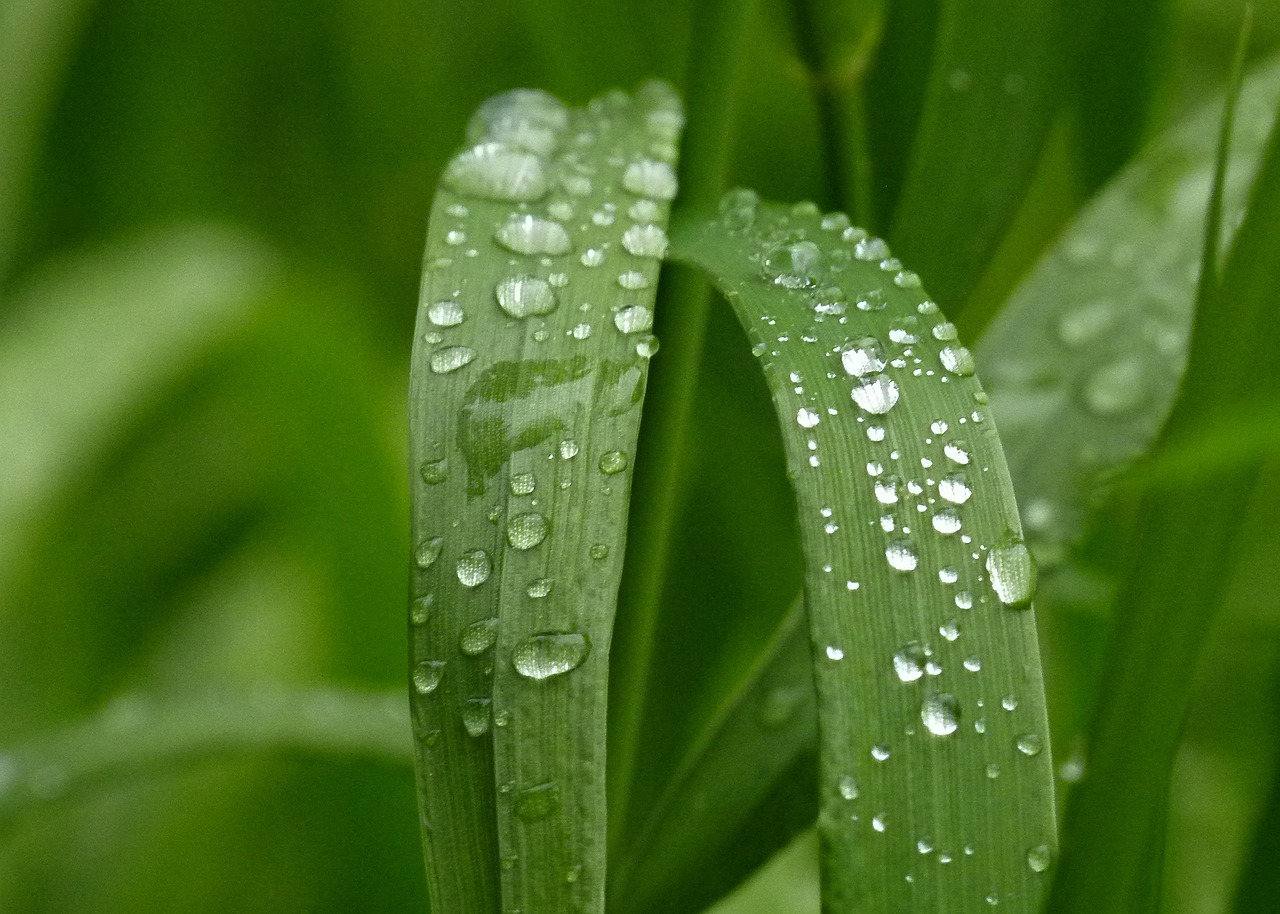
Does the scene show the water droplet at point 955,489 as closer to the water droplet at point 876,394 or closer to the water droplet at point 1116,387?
the water droplet at point 876,394

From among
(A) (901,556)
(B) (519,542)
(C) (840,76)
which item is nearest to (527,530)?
(B) (519,542)

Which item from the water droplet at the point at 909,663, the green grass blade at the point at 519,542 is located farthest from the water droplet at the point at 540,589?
the water droplet at the point at 909,663

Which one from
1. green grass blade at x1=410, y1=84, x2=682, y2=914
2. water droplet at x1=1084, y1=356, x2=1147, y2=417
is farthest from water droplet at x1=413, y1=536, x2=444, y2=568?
water droplet at x1=1084, y1=356, x2=1147, y2=417

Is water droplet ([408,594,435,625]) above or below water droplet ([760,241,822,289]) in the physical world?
below

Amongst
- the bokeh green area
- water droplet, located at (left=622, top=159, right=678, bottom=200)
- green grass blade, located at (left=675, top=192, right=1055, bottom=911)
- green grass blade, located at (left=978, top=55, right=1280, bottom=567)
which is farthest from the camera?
the bokeh green area

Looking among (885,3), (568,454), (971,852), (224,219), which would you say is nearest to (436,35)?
(224,219)

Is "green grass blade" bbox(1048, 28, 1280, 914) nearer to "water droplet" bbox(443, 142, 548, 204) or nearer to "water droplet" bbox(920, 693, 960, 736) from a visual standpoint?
"water droplet" bbox(920, 693, 960, 736)
